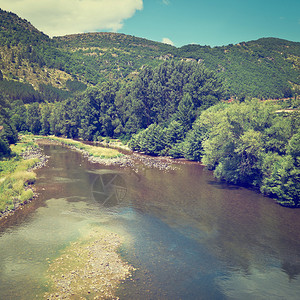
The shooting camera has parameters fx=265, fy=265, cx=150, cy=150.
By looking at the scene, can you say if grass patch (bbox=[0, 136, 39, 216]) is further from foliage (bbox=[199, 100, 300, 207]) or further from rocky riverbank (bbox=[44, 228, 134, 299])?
foliage (bbox=[199, 100, 300, 207])

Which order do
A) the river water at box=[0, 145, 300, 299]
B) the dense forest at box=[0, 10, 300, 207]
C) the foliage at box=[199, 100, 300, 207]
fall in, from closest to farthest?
1. the river water at box=[0, 145, 300, 299]
2. the foliage at box=[199, 100, 300, 207]
3. the dense forest at box=[0, 10, 300, 207]

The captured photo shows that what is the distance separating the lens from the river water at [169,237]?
2141cm

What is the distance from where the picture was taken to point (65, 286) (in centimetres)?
2048

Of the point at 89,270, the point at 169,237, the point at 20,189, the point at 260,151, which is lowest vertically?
the point at 89,270

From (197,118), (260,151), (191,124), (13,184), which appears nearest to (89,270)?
(13,184)

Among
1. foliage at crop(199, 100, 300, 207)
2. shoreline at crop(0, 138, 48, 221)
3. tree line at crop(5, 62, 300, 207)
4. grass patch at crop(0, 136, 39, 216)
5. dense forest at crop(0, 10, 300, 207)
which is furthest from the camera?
dense forest at crop(0, 10, 300, 207)

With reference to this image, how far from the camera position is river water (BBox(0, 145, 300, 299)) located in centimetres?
2141

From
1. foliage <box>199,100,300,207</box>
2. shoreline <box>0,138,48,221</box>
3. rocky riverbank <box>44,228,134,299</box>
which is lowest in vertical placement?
rocky riverbank <box>44,228,134,299</box>

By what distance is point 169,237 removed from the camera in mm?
29797

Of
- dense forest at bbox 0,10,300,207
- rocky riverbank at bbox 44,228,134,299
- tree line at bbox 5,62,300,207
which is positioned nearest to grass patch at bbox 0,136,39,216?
dense forest at bbox 0,10,300,207

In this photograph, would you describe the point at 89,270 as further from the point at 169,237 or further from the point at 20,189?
the point at 20,189

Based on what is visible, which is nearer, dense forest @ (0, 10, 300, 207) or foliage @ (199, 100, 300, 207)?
foliage @ (199, 100, 300, 207)

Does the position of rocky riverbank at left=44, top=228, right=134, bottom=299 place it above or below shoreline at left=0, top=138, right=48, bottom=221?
below

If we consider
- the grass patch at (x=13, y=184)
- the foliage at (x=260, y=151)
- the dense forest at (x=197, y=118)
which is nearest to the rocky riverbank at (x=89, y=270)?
the grass patch at (x=13, y=184)
